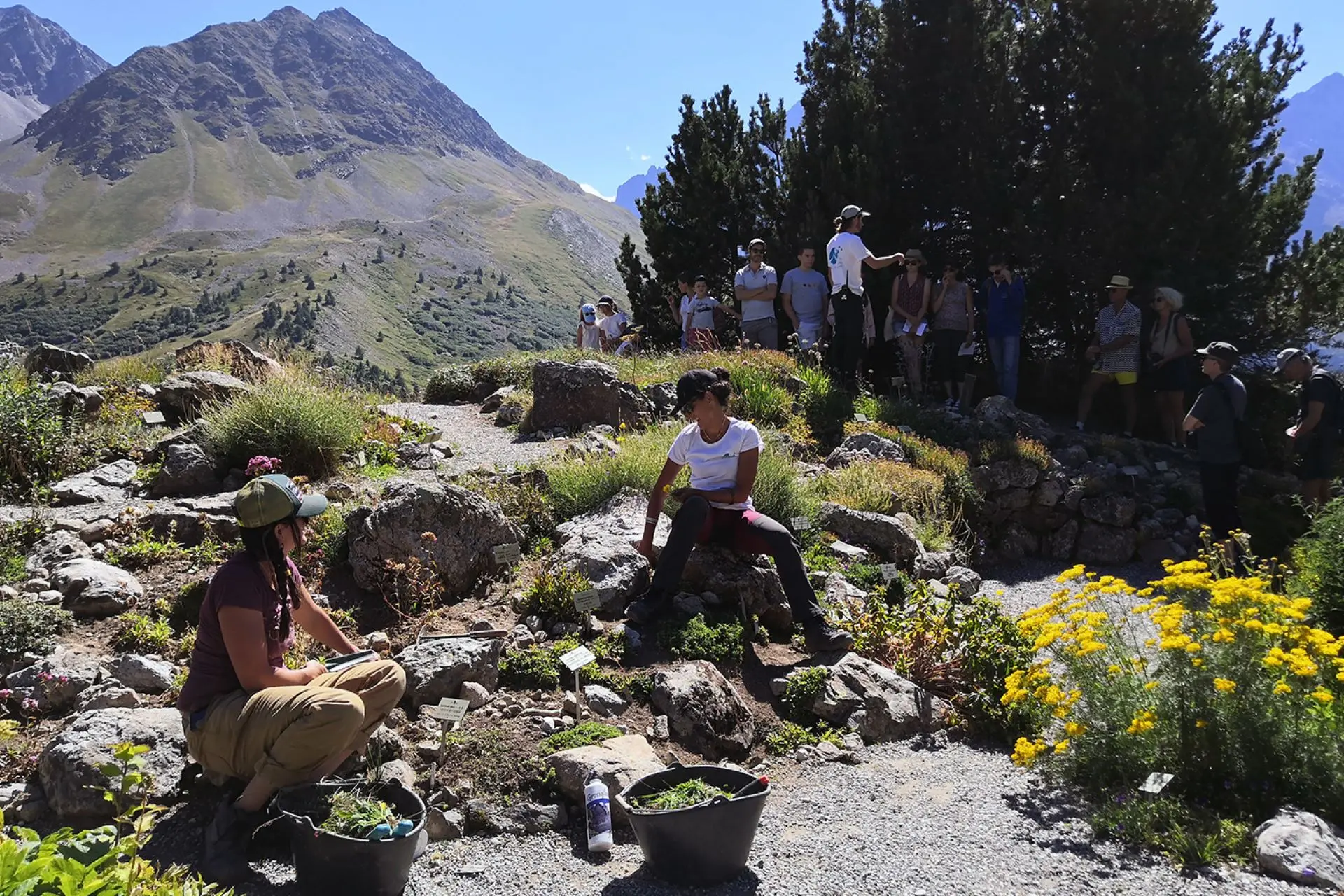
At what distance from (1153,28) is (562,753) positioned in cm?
1327

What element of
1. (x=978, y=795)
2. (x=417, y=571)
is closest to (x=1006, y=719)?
(x=978, y=795)

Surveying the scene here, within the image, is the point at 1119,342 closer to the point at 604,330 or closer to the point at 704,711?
the point at 604,330

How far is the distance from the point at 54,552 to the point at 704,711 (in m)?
4.34

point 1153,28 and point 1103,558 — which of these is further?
point 1153,28

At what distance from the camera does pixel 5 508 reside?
6785mm

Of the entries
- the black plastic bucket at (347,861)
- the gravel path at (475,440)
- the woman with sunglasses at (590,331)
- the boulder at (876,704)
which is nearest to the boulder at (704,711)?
the boulder at (876,704)

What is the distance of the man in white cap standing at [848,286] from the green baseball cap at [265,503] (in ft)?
24.4

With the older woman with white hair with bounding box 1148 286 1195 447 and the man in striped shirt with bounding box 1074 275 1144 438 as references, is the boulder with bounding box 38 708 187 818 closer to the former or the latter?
the man in striped shirt with bounding box 1074 275 1144 438

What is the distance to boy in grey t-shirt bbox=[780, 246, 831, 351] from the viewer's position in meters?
11.5

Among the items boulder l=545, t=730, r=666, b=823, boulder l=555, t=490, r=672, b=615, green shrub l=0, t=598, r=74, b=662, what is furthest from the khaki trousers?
boulder l=555, t=490, r=672, b=615

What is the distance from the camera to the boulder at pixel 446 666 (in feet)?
15.2

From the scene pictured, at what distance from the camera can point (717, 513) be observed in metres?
5.76

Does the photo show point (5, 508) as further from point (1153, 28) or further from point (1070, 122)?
point (1153, 28)

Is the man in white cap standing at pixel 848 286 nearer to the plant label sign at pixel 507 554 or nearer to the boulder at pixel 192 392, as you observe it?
the plant label sign at pixel 507 554
